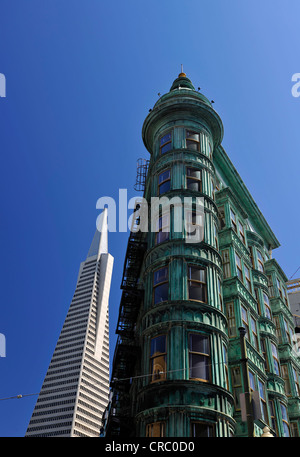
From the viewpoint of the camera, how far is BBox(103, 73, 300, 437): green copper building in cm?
1897

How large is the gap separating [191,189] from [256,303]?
9701 millimetres

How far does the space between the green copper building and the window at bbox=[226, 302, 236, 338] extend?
3.2 inches

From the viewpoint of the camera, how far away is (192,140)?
96.3 ft

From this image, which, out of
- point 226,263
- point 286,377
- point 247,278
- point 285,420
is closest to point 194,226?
point 226,263

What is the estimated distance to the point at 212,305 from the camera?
22.2 metres

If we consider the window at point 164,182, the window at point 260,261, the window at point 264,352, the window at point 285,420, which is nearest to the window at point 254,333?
the window at point 264,352

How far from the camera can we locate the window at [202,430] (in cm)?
1792

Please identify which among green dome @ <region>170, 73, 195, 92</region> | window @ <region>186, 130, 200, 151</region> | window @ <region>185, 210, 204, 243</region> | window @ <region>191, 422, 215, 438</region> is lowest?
window @ <region>191, 422, 215, 438</region>

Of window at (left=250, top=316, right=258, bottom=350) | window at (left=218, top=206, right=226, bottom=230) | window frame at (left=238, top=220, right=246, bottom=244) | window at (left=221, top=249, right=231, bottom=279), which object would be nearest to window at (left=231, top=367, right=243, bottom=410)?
window at (left=250, top=316, right=258, bottom=350)

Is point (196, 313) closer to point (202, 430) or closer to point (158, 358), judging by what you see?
point (158, 358)

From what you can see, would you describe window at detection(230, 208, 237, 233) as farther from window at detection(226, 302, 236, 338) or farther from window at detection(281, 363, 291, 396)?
window at detection(281, 363, 291, 396)

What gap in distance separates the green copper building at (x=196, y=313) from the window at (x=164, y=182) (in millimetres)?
84

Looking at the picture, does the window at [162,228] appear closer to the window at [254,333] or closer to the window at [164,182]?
the window at [164,182]
